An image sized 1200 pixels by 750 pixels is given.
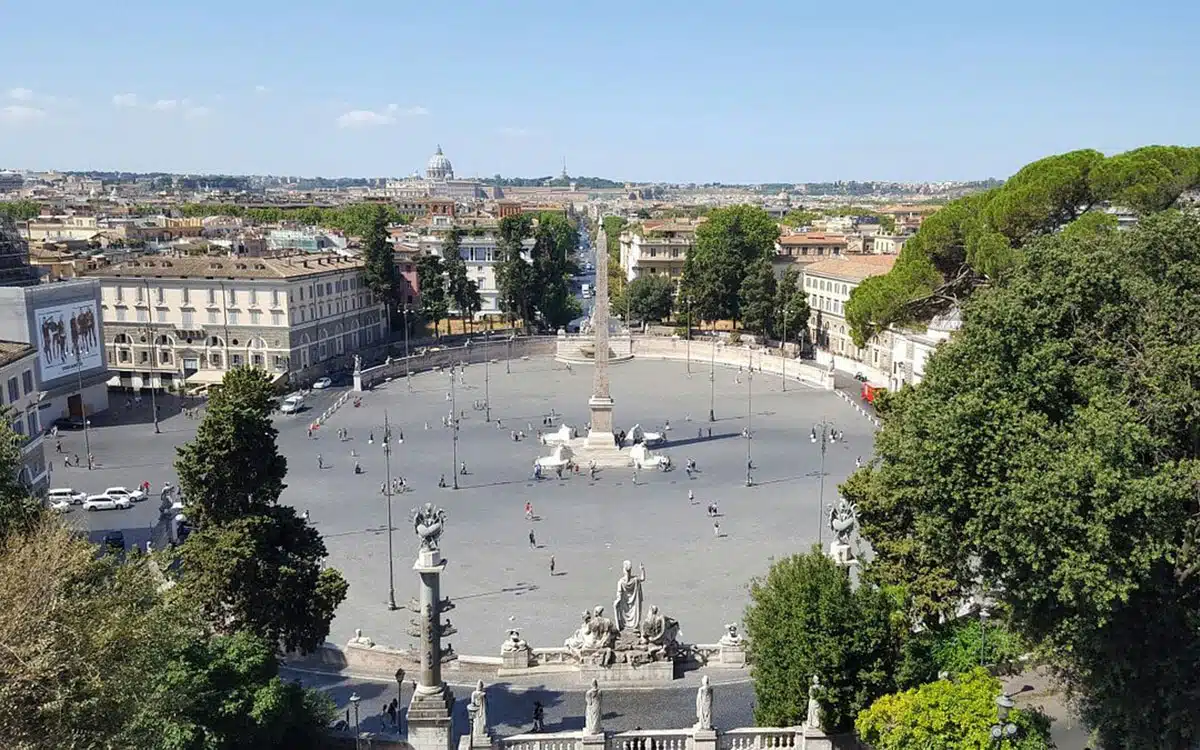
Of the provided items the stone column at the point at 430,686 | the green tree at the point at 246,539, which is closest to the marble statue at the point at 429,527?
Result: the stone column at the point at 430,686

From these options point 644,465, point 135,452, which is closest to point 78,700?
point 644,465

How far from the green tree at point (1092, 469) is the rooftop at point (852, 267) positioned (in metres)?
49.9

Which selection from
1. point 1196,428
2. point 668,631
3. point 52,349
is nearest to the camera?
point 1196,428

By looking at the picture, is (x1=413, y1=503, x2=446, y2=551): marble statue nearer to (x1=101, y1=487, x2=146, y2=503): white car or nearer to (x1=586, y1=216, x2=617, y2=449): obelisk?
(x1=101, y1=487, x2=146, y2=503): white car

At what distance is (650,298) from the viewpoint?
8050 centimetres

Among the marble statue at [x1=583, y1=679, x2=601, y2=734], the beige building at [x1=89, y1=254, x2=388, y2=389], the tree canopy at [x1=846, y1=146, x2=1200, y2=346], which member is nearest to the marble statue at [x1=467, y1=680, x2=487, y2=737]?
the marble statue at [x1=583, y1=679, x2=601, y2=734]

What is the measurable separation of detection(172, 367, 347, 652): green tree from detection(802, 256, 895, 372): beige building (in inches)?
A: 1894

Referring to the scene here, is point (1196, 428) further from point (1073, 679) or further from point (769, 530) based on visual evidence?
point (769, 530)

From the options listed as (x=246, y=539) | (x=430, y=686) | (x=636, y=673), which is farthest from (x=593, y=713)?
(x=246, y=539)

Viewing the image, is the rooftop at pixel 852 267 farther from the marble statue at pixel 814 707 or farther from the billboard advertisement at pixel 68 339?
the marble statue at pixel 814 707

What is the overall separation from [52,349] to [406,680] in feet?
116

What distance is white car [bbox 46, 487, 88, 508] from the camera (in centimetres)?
3493

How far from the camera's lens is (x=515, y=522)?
33344 millimetres

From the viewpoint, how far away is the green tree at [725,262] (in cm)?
7312
